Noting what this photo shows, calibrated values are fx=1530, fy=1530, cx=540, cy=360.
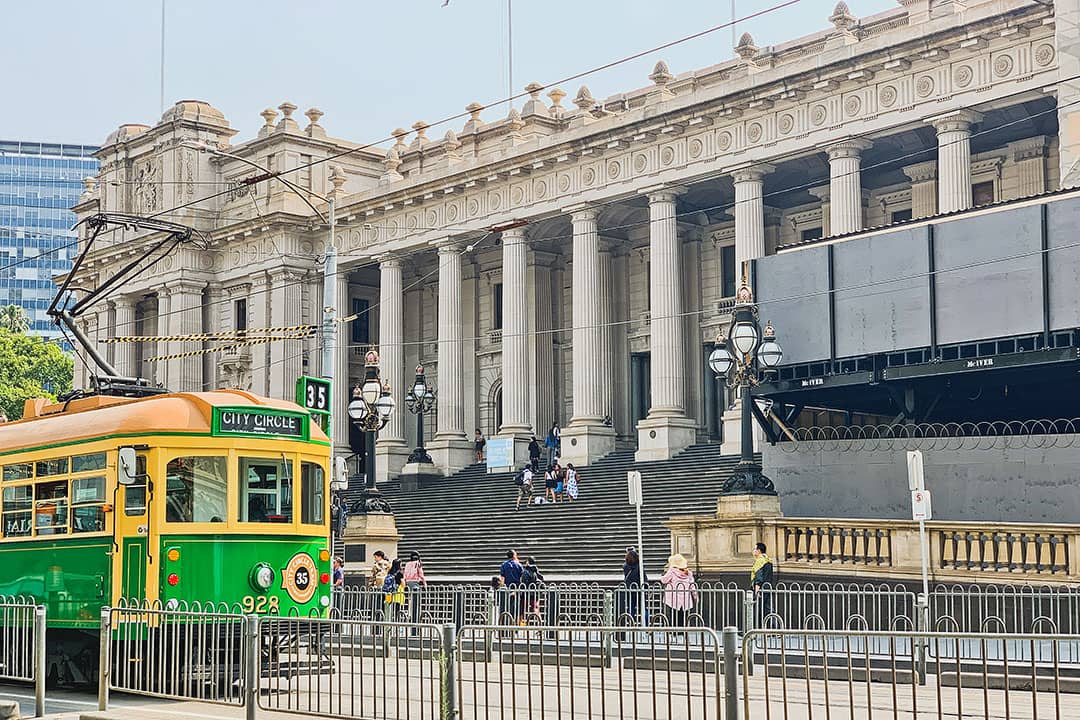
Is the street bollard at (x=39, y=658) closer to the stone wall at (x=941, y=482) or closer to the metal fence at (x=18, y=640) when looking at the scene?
the metal fence at (x=18, y=640)

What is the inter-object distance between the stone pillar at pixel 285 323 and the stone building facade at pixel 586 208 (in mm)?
116

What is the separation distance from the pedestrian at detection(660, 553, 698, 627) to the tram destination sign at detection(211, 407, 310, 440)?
5749mm

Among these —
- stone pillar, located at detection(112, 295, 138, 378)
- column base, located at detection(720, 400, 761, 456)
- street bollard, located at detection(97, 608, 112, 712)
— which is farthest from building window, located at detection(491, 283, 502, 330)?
street bollard, located at detection(97, 608, 112, 712)

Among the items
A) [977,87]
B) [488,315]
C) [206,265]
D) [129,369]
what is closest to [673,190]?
[977,87]

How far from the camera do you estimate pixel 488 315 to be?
6166 cm

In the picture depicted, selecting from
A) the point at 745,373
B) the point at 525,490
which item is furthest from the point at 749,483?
the point at 525,490

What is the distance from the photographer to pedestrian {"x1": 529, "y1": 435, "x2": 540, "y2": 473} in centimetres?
4715

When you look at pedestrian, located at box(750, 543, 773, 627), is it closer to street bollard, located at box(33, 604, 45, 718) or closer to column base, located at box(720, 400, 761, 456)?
street bollard, located at box(33, 604, 45, 718)

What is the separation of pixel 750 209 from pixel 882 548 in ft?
67.4

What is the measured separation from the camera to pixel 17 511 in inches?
716

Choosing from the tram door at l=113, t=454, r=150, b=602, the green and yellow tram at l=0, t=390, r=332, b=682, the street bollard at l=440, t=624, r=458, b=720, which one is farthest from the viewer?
the green and yellow tram at l=0, t=390, r=332, b=682

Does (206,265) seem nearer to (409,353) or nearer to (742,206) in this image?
(409,353)

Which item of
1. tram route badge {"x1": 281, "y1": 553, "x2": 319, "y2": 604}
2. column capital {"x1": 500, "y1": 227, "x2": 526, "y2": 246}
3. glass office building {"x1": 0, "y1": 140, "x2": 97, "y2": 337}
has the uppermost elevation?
glass office building {"x1": 0, "y1": 140, "x2": 97, "y2": 337}

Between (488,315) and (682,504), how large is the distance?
24448 mm
